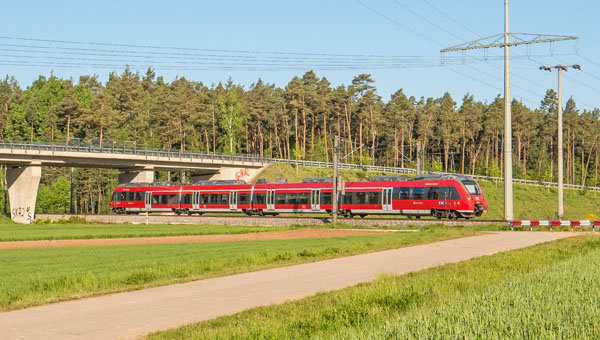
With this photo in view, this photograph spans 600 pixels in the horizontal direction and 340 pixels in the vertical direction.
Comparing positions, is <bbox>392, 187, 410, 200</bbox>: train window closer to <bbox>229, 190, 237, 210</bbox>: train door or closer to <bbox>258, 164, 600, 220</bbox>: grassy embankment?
<bbox>229, 190, 237, 210</bbox>: train door

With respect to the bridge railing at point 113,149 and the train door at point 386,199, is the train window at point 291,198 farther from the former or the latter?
the bridge railing at point 113,149

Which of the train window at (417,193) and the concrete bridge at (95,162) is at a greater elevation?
the concrete bridge at (95,162)

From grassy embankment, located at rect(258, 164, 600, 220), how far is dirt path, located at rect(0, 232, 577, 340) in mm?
75102

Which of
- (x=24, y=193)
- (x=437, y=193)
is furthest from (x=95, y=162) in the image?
(x=437, y=193)

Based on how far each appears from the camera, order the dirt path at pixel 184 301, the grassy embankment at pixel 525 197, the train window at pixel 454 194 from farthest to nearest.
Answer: the grassy embankment at pixel 525 197, the train window at pixel 454 194, the dirt path at pixel 184 301

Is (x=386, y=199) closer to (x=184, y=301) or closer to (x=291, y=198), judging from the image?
(x=291, y=198)

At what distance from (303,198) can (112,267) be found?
125 feet

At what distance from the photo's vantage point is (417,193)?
5000cm

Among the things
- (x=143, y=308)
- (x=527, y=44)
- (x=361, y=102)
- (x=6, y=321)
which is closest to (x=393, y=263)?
(x=143, y=308)

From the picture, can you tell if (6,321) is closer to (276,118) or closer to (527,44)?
(527,44)

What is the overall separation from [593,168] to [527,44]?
12272cm

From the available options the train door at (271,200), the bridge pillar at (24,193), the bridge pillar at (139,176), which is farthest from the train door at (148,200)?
the train door at (271,200)

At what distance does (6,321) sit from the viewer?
37.3 feet

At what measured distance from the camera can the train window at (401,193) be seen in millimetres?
50438
